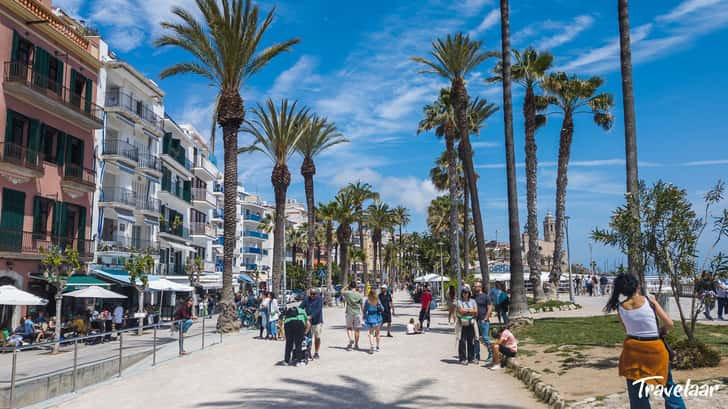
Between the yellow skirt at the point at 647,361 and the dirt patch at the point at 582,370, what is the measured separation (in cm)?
228

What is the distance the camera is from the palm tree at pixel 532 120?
3064 cm

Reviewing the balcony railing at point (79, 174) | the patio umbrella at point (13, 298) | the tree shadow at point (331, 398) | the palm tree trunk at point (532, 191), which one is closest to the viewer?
the tree shadow at point (331, 398)

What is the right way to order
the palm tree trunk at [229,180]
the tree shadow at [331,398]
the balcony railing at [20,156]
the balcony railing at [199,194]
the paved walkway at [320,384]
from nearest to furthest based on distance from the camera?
the tree shadow at [331,398], the paved walkway at [320,384], the palm tree trunk at [229,180], the balcony railing at [20,156], the balcony railing at [199,194]

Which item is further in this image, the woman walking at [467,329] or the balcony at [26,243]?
the balcony at [26,243]

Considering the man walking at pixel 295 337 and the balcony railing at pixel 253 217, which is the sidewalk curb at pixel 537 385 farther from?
the balcony railing at pixel 253 217

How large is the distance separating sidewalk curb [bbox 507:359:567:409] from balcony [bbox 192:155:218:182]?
45.7m

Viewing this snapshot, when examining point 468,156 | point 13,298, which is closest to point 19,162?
point 13,298

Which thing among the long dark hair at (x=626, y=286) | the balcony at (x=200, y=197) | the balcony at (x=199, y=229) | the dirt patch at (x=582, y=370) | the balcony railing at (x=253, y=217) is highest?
the balcony railing at (x=253, y=217)

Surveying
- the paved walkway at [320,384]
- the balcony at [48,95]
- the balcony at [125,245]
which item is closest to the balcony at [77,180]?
the balcony at [48,95]

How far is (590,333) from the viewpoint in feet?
52.9

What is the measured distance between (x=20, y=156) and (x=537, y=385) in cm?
2371

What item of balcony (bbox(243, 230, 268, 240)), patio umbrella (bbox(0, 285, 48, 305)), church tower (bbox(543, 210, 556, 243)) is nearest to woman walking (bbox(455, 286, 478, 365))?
patio umbrella (bbox(0, 285, 48, 305))

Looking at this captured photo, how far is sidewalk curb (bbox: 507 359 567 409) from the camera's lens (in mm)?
8206

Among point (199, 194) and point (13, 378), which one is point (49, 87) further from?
point (199, 194)
